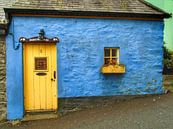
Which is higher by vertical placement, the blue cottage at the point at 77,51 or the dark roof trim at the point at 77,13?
the dark roof trim at the point at 77,13

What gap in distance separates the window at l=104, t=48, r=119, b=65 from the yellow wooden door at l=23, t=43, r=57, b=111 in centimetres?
168

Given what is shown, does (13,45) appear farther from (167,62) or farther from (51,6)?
(167,62)

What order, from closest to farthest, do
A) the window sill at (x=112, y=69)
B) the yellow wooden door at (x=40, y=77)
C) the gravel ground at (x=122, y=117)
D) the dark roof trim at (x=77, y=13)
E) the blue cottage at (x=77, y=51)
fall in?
the gravel ground at (x=122, y=117) → the dark roof trim at (x=77, y=13) → the blue cottage at (x=77, y=51) → the yellow wooden door at (x=40, y=77) → the window sill at (x=112, y=69)

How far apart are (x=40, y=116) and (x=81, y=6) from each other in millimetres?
3663

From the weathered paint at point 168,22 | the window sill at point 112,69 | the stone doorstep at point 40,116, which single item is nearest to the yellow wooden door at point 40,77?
the stone doorstep at point 40,116

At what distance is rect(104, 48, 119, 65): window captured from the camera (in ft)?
38.5

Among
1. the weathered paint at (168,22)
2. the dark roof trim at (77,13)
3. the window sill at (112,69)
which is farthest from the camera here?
the weathered paint at (168,22)

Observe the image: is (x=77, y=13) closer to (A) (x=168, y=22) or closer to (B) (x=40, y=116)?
(B) (x=40, y=116)

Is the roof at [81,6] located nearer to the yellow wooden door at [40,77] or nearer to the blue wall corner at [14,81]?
the blue wall corner at [14,81]

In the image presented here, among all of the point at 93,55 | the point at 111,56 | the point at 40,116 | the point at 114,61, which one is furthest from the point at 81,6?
the point at 40,116

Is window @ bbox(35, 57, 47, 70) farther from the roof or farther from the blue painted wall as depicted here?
the roof

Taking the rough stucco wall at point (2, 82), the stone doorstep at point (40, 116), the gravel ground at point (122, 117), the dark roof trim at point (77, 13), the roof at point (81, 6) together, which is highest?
the roof at point (81, 6)

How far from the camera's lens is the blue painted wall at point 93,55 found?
1102cm

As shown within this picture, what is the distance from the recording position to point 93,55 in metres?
11.5
